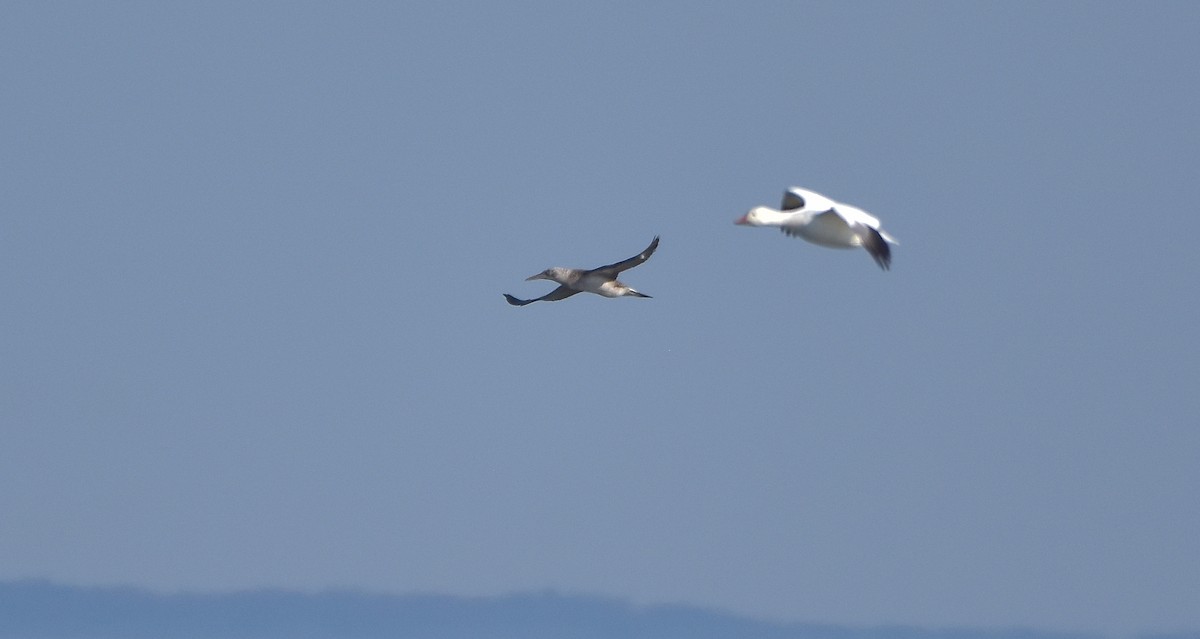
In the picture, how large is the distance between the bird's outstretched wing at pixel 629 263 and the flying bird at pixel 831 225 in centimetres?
639

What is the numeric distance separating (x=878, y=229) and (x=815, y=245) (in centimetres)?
104

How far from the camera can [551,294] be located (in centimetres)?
3972

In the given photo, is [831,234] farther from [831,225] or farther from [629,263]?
[629,263]

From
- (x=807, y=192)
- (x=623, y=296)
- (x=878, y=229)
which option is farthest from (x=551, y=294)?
(x=878, y=229)

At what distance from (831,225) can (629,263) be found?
348 inches

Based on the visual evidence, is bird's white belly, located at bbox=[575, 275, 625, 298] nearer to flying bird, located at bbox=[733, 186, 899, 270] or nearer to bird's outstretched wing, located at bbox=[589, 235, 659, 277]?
bird's outstretched wing, located at bbox=[589, 235, 659, 277]

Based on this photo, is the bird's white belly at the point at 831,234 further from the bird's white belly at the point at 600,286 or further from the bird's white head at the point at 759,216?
the bird's white belly at the point at 600,286

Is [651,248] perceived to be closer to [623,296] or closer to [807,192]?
[623,296]

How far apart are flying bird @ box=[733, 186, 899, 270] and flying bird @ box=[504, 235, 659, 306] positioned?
7.79 metres

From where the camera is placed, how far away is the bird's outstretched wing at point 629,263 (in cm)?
3762

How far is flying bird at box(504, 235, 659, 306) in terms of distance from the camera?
128ft

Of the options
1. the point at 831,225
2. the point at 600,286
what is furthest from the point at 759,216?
the point at 600,286

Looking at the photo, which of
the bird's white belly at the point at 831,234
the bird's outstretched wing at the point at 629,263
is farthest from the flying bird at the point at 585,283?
the bird's white belly at the point at 831,234

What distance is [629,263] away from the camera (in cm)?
3819
